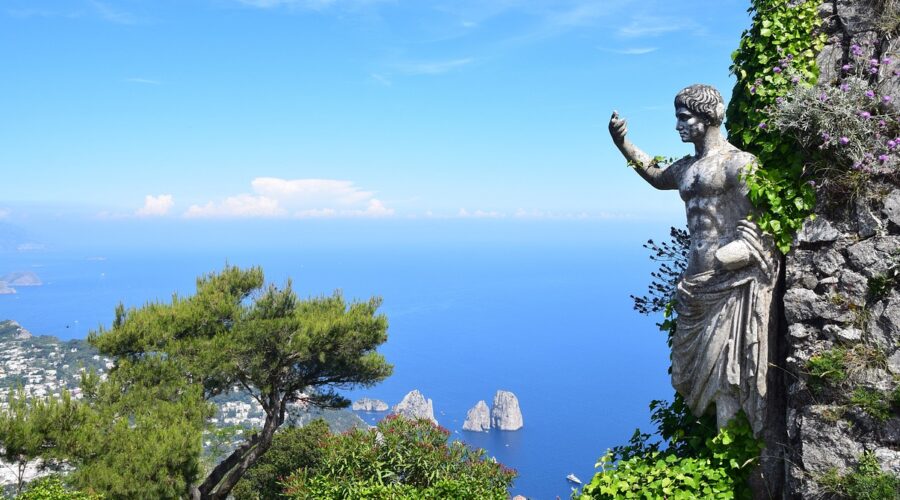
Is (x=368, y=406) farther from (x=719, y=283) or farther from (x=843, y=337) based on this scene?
(x=843, y=337)

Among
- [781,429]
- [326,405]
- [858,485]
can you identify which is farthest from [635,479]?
[326,405]

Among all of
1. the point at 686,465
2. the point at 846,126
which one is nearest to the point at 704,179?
the point at 846,126

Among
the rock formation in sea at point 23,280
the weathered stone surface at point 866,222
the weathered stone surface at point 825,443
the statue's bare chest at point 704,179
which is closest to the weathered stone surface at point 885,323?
the weathered stone surface at point 866,222

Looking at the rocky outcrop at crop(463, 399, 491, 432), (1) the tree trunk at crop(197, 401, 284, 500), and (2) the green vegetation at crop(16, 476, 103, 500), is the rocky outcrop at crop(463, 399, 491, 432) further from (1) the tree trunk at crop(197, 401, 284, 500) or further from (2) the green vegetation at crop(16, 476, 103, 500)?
(2) the green vegetation at crop(16, 476, 103, 500)

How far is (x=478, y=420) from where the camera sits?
199 ft

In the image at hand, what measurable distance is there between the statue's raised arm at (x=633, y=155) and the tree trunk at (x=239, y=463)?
7921 mm

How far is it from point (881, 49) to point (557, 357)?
292 ft

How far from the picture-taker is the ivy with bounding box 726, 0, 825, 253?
12.8 ft

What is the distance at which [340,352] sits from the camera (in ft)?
33.7

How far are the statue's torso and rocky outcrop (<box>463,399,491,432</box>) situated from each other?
59.1 metres

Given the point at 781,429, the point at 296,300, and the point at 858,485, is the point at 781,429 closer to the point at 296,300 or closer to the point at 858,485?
the point at 858,485

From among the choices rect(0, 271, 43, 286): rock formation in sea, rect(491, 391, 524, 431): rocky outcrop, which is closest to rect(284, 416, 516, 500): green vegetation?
rect(491, 391, 524, 431): rocky outcrop

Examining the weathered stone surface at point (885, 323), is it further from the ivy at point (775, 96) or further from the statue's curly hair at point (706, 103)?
the statue's curly hair at point (706, 103)

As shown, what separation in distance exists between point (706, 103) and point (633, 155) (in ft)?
2.84
